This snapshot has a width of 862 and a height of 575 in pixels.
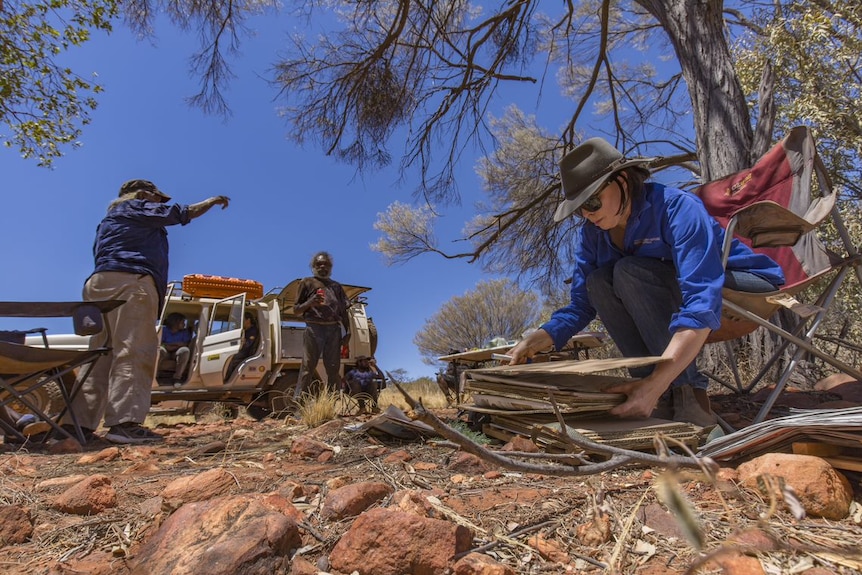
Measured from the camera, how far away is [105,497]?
1.23m

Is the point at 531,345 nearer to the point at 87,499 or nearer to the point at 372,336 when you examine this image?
the point at 87,499

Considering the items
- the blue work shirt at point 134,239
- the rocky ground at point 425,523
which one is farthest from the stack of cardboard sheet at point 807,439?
the blue work shirt at point 134,239

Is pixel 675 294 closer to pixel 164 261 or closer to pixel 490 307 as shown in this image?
pixel 164 261

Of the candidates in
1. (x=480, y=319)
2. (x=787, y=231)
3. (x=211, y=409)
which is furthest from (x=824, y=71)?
(x=480, y=319)

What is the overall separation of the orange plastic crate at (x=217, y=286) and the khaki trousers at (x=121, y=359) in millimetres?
4134

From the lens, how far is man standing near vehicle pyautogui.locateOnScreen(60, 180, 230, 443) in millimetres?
2799

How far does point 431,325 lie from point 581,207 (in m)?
21.0

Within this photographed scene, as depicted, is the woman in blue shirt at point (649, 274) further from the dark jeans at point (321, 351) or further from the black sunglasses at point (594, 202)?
the dark jeans at point (321, 351)

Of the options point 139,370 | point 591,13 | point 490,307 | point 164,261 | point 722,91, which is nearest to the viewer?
point 139,370

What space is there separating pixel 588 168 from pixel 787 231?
95 centimetres

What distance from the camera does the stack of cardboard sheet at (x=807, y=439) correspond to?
41.9 inches

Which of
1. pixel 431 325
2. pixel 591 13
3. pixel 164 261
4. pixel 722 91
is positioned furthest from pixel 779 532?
pixel 431 325

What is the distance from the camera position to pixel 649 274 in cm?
176

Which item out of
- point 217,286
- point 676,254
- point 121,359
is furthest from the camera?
point 217,286
